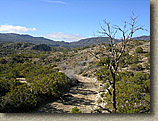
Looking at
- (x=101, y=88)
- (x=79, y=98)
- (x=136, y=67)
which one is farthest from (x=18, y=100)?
(x=136, y=67)

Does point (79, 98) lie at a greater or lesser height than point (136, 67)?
lesser

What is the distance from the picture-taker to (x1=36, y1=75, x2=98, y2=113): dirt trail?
208 inches

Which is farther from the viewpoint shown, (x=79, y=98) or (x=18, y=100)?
(x=79, y=98)

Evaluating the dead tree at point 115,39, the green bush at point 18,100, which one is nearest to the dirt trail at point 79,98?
the green bush at point 18,100

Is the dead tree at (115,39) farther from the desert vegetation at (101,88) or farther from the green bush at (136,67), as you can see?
the green bush at (136,67)

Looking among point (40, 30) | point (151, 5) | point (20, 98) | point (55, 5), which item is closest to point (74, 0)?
point (55, 5)

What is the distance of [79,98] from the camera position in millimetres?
7305

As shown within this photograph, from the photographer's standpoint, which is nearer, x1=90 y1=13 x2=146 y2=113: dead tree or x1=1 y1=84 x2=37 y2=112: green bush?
x1=90 y1=13 x2=146 y2=113: dead tree

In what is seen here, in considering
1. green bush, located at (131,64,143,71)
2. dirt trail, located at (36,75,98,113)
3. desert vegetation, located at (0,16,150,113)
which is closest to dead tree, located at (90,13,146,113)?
desert vegetation, located at (0,16,150,113)

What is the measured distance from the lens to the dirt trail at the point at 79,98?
208 inches

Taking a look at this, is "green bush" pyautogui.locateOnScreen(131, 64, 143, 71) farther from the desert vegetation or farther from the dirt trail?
the dirt trail

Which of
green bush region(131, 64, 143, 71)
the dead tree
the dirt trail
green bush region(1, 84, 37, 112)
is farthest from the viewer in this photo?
green bush region(131, 64, 143, 71)

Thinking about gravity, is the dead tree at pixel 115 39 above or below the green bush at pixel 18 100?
above

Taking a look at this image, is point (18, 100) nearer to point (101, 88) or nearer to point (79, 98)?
point (79, 98)
